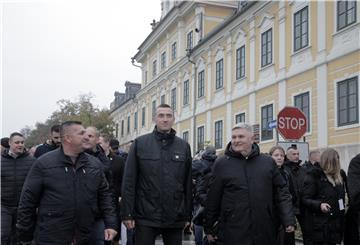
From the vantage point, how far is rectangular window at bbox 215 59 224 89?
32219 millimetres

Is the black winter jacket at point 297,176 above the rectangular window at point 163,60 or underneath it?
underneath

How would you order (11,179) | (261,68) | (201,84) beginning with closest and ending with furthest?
1. (11,179)
2. (261,68)
3. (201,84)

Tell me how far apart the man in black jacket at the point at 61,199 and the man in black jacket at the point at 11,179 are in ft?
9.20

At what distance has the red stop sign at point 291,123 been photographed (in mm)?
12105

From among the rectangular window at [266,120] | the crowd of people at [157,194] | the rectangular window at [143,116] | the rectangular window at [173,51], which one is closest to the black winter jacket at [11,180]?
the crowd of people at [157,194]

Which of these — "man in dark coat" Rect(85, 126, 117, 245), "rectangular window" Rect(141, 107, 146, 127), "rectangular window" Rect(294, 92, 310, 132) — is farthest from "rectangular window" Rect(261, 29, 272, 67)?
"rectangular window" Rect(141, 107, 146, 127)

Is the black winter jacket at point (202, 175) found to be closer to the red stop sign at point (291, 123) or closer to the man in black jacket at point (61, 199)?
the man in black jacket at point (61, 199)

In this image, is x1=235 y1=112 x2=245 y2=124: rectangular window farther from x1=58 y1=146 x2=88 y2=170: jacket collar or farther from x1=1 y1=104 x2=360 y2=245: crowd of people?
x1=58 y1=146 x2=88 y2=170: jacket collar

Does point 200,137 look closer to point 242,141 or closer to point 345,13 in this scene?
point 345,13

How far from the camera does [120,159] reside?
919 centimetres

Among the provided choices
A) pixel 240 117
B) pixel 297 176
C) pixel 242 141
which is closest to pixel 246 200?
pixel 242 141

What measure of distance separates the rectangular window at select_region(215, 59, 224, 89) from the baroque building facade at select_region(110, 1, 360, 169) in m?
0.06

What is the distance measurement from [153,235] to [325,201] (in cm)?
274

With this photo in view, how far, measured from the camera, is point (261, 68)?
2691 centimetres
